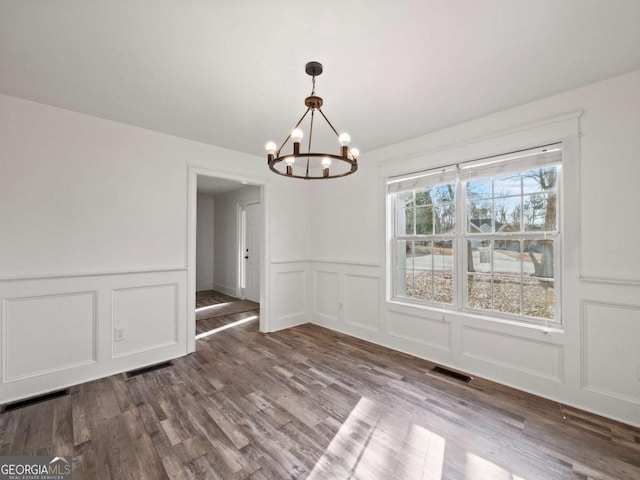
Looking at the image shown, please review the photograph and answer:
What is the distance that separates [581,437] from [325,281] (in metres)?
3.14

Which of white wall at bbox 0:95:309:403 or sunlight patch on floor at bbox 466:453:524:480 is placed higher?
white wall at bbox 0:95:309:403

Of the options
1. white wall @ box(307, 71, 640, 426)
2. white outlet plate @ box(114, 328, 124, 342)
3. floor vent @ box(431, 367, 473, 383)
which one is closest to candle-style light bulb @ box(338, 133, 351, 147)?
white wall @ box(307, 71, 640, 426)

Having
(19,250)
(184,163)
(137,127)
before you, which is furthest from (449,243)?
(19,250)

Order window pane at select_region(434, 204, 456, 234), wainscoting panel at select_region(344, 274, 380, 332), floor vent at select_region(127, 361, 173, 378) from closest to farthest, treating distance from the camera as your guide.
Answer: floor vent at select_region(127, 361, 173, 378) < window pane at select_region(434, 204, 456, 234) < wainscoting panel at select_region(344, 274, 380, 332)

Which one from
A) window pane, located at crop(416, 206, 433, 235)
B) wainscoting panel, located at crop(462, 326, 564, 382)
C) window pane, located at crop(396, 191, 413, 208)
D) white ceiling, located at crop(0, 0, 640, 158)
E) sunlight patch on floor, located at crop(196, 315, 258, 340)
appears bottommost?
sunlight patch on floor, located at crop(196, 315, 258, 340)

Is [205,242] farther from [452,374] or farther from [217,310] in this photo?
[452,374]

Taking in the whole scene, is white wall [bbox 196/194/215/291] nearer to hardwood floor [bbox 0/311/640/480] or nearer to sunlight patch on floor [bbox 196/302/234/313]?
sunlight patch on floor [bbox 196/302/234/313]

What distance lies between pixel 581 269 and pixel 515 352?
921 mm

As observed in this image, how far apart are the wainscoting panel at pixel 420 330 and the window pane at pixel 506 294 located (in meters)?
0.55

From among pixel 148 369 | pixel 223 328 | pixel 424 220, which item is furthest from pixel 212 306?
pixel 424 220

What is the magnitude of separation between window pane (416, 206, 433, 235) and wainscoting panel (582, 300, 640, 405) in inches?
59.9

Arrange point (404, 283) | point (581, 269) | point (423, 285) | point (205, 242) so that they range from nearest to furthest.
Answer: point (581, 269) < point (423, 285) < point (404, 283) < point (205, 242)

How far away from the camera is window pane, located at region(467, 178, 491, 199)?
2.93 m

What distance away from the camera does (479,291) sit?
297 cm
